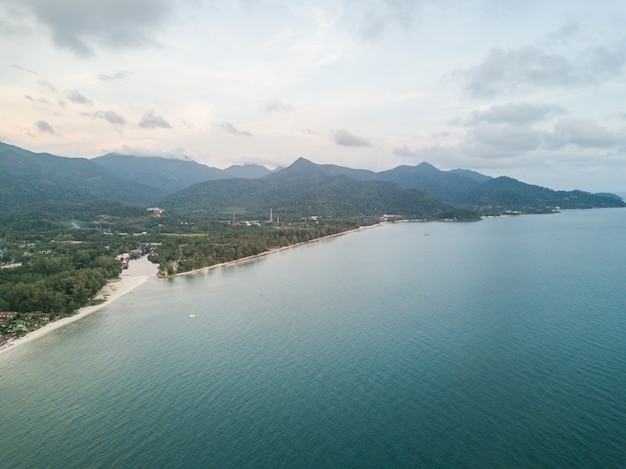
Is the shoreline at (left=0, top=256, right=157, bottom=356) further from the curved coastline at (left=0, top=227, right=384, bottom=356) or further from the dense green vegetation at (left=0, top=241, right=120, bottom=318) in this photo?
the dense green vegetation at (left=0, top=241, right=120, bottom=318)

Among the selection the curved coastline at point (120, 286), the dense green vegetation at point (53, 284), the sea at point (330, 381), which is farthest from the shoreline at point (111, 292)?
the sea at point (330, 381)

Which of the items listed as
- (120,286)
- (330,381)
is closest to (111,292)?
(120,286)

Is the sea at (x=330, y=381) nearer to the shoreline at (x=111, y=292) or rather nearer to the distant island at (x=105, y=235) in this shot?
the shoreline at (x=111, y=292)

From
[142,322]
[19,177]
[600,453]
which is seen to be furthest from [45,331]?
[19,177]

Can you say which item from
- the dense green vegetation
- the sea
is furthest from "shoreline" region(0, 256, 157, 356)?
the sea

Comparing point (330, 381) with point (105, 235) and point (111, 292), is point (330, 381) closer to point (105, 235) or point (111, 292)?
point (111, 292)

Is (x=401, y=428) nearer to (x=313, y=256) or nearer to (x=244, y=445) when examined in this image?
(x=244, y=445)
